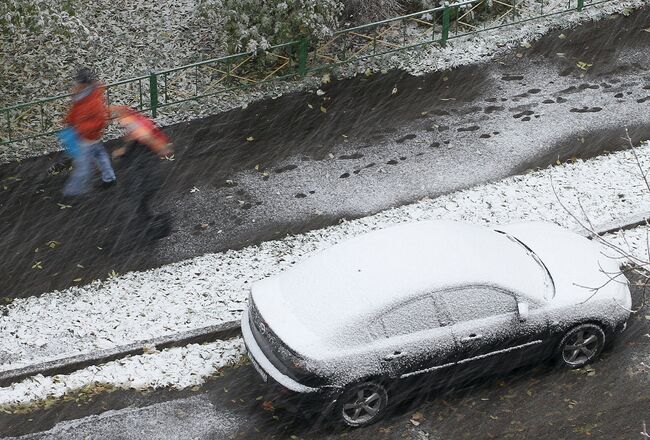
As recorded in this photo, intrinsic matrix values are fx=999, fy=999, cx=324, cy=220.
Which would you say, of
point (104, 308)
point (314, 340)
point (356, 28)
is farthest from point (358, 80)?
point (314, 340)

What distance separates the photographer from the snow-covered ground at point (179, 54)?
1666 centimetres

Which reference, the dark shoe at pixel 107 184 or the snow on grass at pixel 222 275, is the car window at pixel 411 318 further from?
the dark shoe at pixel 107 184

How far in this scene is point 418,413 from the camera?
33.8 feet

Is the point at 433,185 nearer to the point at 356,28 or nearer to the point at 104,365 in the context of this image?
the point at 356,28

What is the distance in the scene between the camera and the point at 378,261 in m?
10.3

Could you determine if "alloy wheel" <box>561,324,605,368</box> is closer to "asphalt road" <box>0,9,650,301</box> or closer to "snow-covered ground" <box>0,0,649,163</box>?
"asphalt road" <box>0,9,650,301</box>

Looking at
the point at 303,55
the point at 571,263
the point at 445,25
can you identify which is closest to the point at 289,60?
the point at 303,55

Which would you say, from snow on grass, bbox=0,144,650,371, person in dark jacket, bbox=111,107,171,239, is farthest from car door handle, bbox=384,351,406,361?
person in dark jacket, bbox=111,107,171,239

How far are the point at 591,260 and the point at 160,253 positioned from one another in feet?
17.9

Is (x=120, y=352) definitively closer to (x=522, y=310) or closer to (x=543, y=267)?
(x=522, y=310)

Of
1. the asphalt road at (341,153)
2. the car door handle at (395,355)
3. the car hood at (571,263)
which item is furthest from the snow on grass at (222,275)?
the car door handle at (395,355)

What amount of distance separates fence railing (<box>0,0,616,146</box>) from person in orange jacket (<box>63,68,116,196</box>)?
191 cm

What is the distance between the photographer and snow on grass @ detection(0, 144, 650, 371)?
1162cm

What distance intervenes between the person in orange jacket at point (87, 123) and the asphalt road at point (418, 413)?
412 cm
